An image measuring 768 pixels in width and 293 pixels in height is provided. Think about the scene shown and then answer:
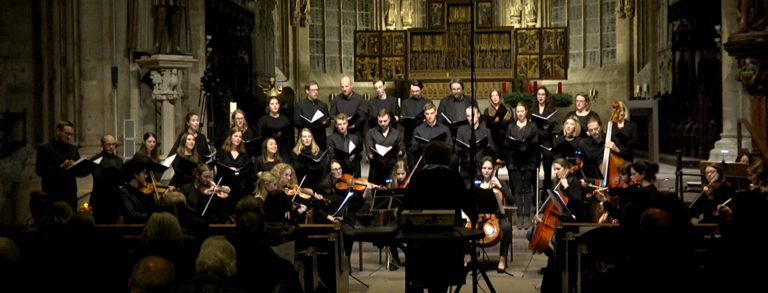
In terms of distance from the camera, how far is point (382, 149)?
9461 millimetres

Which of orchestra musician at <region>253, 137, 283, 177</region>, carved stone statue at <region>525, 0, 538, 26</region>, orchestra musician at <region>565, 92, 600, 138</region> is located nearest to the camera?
orchestra musician at <region>253, 137, 283, 177</region>

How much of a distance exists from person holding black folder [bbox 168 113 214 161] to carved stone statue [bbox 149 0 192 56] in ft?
6.29

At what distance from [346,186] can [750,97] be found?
5.94m

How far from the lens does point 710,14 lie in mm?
14492

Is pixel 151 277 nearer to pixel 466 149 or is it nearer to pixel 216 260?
pixel 216 260

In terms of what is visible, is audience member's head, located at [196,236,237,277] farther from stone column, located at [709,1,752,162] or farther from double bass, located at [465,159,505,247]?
stone column, located at [709,1,752,162]

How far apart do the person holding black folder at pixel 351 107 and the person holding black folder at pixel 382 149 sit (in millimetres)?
544

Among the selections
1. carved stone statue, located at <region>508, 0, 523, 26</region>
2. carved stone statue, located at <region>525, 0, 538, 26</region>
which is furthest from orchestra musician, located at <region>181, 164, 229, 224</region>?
carved stone statue, located at <region>525, 0, 538, 26</region>

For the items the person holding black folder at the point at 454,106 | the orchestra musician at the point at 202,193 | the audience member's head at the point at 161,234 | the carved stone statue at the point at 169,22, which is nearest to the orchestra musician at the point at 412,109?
the person holding black folder at the point at 454,106

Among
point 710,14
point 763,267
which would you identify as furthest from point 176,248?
point 710,14

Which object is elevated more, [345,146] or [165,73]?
[165,73]

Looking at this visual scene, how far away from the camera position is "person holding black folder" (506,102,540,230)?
32.8 feet

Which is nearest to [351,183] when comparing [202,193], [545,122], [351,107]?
[202,193]

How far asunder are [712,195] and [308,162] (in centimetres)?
374
